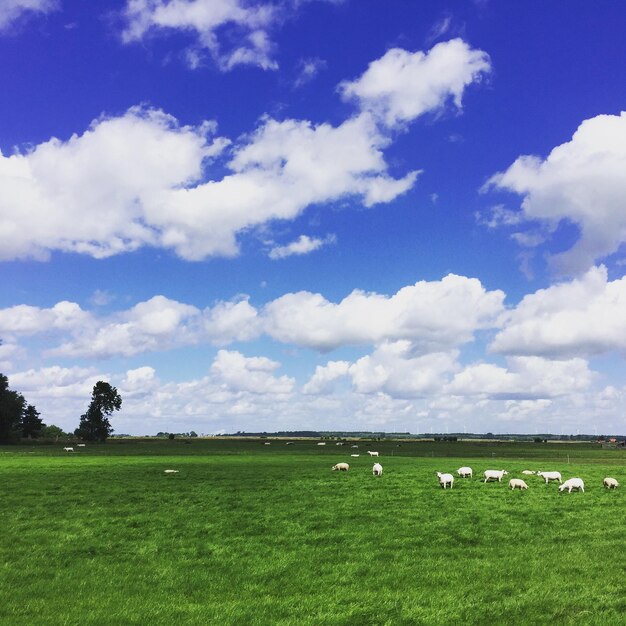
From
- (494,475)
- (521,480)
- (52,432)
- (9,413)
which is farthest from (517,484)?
(52,432)

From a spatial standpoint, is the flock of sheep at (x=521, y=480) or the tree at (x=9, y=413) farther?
the tree at (x=9, y=413)

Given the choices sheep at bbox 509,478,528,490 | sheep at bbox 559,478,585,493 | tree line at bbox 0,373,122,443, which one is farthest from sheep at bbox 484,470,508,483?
tree line at bbox 0,373,122,443

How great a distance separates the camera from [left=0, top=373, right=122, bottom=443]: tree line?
132500 millimetres

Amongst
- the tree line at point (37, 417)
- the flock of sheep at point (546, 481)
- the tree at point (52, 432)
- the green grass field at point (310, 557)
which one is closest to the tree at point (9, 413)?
the tree line at point (37, 417)

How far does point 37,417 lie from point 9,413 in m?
18.0

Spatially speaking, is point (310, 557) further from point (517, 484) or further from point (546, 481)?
point (546, 481)

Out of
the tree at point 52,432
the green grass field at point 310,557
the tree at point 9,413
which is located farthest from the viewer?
the tree at point 52,432

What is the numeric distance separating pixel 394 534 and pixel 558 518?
9305 millimetres

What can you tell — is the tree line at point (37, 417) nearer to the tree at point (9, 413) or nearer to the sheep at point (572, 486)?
the tree at point (9, 413)

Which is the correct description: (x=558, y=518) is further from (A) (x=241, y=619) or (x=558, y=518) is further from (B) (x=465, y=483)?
(A) (x=241, y=619)

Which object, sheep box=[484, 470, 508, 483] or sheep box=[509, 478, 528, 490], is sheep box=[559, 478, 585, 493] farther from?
sheep box=[484, 470, 508, 483]

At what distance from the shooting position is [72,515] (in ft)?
81.7

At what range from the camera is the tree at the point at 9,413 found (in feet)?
431

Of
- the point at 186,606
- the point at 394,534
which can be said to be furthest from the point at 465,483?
the point at 186,606
